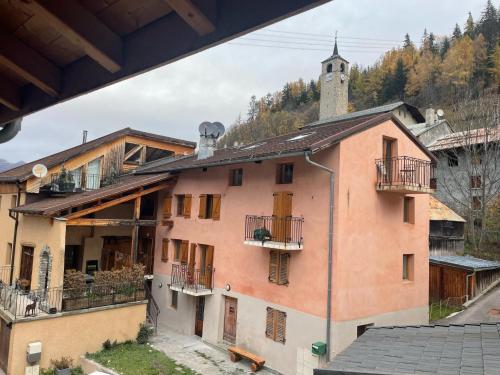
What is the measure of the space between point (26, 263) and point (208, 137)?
10.1 metres

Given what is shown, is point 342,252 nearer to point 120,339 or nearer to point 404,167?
point 404,167

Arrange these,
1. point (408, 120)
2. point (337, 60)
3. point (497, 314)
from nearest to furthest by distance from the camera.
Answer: point (497, 314), point (408, 120), point (337, 60)

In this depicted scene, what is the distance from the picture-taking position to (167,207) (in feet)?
60.5

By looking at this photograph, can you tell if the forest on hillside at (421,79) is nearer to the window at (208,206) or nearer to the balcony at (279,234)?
the window at (208,206)

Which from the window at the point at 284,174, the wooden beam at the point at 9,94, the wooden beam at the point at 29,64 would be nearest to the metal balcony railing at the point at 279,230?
the window at the point at 284,174

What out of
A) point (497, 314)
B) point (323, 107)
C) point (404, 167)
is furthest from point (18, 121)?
point (323, 107)

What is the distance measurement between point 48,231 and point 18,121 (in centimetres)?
1431

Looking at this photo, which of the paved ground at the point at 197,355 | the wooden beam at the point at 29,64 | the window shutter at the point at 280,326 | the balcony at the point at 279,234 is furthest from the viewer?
the paved ground at the point at 197,355

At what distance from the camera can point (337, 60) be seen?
43.1 meters

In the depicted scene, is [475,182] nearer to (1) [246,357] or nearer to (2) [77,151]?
(1) [246,357]

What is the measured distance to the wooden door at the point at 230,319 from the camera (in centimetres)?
1465

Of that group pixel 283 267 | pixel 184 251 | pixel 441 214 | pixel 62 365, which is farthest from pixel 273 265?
pixel 441 214

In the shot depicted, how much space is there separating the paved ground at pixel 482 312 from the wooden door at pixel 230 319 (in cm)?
897

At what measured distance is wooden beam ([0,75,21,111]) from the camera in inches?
103
